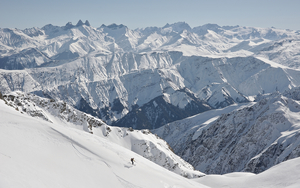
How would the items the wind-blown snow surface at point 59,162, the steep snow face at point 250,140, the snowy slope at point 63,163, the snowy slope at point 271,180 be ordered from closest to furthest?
the wind-blown snow surface at point 59,162, the snowy slope at point 63,163, the snowy slope at point 271,180, the steep snow face at point 250,140

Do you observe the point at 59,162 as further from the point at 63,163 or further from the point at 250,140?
the point at 250,140

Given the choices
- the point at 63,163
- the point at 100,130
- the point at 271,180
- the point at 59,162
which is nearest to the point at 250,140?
the point at 100,130

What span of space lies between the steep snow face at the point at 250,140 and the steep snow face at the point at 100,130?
44.7 m

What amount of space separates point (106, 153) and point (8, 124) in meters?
18.6

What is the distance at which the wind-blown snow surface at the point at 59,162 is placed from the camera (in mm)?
32250

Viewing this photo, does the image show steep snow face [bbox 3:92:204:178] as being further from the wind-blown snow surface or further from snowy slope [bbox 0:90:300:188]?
the wind-blown snow surface

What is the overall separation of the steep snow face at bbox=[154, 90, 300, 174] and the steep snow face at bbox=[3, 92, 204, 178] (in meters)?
44.7

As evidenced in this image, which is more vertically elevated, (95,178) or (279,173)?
(95,178)

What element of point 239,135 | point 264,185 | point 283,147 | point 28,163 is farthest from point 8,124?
point 239,135

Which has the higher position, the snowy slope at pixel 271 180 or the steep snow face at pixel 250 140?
the snowy slope at pixel 271 180

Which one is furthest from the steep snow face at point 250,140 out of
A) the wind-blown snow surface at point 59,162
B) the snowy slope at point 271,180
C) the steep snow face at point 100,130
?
the wind-blown snow surface at point 59,162

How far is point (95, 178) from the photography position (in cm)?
3738

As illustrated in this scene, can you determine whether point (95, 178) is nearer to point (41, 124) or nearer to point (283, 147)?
point (41, 124)

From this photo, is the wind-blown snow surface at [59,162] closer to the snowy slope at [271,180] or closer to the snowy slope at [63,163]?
the snowy slope at [63,163]
